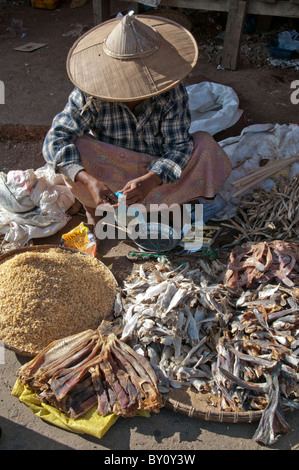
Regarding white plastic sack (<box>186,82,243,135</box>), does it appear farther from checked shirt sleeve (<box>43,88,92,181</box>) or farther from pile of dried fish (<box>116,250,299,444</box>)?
A: pile of dried fish (<box>116,250,299,444</box>)

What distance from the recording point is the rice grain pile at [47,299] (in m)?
2.12

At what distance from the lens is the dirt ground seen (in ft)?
6.00

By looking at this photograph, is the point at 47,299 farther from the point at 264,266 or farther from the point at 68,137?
the point at 264,266

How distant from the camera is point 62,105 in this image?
3.85 m

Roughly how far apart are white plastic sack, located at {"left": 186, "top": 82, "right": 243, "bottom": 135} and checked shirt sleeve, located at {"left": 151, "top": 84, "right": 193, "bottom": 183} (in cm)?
83

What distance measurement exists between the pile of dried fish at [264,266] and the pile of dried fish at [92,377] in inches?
27.6

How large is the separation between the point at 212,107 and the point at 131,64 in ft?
4.72

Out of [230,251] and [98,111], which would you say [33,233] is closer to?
[98,111]

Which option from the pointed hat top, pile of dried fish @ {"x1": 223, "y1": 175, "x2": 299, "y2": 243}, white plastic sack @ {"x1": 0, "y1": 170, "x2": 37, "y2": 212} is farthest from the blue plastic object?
white plastic sack @ {"x1": 0, "y1": 170, "x2": 37, "y2": 212}

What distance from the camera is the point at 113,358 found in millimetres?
2039

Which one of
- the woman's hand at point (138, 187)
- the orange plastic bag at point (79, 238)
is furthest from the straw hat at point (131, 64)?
the orange plastic bag at point (79, 238)

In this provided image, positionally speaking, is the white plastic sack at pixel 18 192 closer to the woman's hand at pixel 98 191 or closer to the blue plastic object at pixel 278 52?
the woman's hand at pixel 98 191

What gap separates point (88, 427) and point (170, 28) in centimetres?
220

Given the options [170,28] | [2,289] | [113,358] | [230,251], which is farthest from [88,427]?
[170,28]
